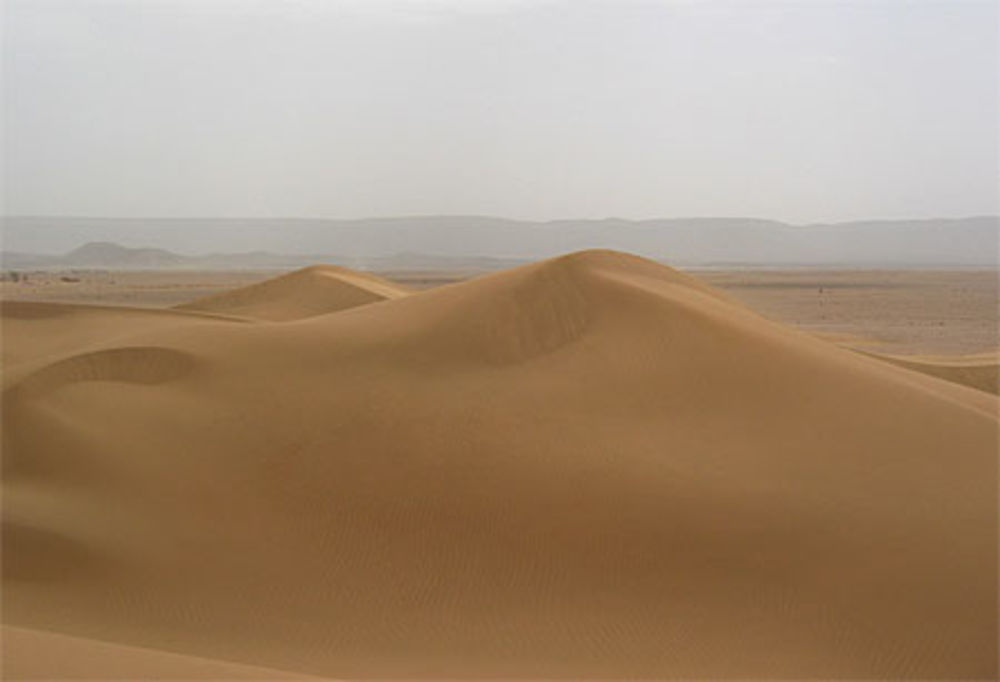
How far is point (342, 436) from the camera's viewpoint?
1110 cm

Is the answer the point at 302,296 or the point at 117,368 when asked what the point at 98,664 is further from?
the point at 302,296

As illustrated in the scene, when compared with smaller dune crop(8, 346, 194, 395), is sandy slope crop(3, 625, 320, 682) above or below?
below

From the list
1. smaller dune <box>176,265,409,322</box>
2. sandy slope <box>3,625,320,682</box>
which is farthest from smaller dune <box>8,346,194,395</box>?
smaller dune <box>176,265,409,322</box>

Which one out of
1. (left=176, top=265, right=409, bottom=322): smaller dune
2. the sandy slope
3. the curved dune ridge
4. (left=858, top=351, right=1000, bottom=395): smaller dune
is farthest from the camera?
(left=176, top=265, right=409, bottom=322): smaller dune

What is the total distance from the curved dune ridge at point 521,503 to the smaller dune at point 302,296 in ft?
45.6

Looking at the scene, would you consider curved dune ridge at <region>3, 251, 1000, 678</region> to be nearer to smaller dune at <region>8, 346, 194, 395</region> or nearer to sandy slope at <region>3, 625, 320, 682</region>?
smaller dune at <region>8, 346, 194, 395</region>

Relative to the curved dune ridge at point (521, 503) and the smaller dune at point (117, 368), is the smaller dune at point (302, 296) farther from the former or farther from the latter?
the curved dune ridge at point (521, 503)

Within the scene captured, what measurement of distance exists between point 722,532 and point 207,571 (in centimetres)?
465

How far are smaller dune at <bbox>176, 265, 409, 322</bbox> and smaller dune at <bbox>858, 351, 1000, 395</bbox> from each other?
46.7 ft

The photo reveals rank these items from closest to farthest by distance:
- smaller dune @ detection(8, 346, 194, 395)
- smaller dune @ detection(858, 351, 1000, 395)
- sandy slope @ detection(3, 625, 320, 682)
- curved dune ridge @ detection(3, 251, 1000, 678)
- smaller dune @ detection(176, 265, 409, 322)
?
1. sandy slope @ detection(3, 625, 320, 682)
2. curved dune ridge @ detection(3, 251, 1000, 678)
3. smaller dune @ detection(8, 346, 194, 395)
4. smaller dune @ detection(858, 351, 1000, 395)
5. smaller dune @ detection(176, 265, 409, 322)

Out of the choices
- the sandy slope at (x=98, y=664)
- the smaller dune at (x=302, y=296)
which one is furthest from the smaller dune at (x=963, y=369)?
the sandy slope at (x=98, y=664)

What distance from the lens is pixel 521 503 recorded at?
9.48 meters

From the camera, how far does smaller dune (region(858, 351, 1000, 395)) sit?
63.2 feet

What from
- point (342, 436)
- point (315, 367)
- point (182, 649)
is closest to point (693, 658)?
point (182, 649)
